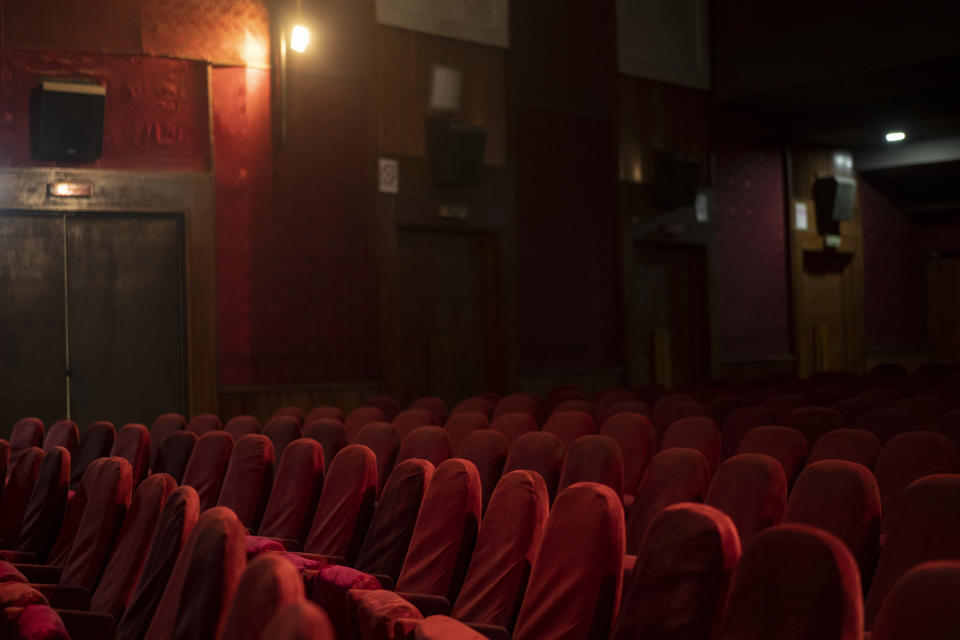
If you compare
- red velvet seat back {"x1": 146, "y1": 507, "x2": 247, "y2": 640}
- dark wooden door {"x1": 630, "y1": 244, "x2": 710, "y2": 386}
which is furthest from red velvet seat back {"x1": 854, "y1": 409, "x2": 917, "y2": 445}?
dark wooden door {"x1": 630, "y1": 244, "x2": 710, "y2": 386}

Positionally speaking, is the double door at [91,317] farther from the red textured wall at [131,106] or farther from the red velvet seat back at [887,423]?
the red velvet seat back at [887,423]

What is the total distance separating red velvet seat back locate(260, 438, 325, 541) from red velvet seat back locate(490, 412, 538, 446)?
2.47 ft

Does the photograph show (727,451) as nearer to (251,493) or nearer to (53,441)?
(251,493)

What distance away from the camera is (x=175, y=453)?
298 centimetres

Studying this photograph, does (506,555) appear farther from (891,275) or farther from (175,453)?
(891,275)

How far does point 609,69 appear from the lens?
628cm

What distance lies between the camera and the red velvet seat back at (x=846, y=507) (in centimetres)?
162

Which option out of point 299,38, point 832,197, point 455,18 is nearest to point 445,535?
point 299,38

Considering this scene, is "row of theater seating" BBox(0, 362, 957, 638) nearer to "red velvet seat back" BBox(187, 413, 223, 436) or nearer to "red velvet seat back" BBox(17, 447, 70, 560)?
"red velvet seat back" BBox(17, 447, 70, 560)

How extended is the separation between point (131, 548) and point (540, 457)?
0.93 meters

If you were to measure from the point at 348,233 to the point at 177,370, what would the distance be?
1.05m

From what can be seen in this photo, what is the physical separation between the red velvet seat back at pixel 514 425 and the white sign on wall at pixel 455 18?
2.75 meters

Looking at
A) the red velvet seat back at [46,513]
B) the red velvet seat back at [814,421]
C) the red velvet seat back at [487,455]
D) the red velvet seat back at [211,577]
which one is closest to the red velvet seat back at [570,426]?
the red velvet seat back at [487,455]

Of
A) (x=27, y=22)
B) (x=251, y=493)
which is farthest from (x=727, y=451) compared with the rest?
(x=27, y=22)
